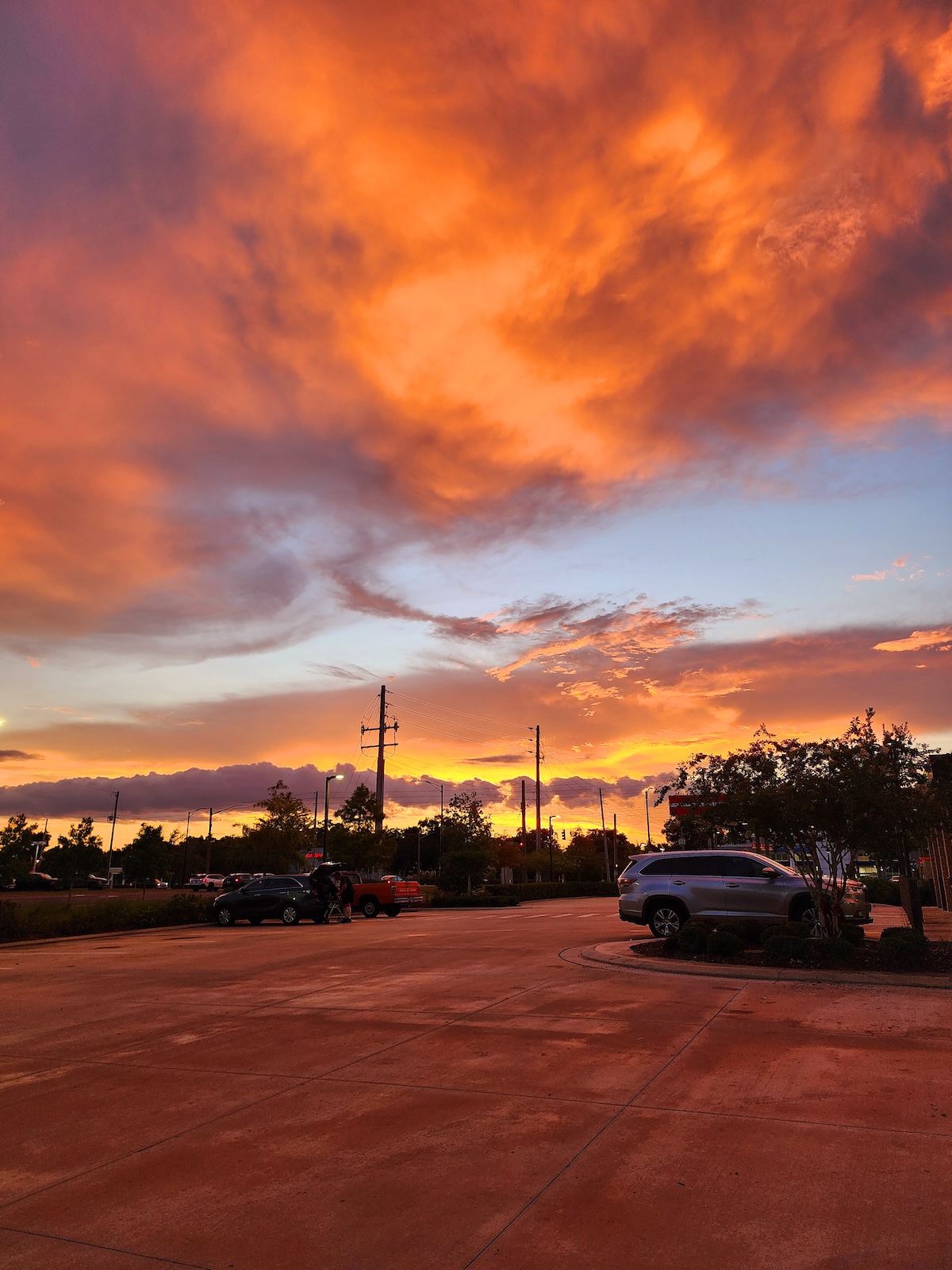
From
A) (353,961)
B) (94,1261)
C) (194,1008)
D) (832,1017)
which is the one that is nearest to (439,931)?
(353,961)

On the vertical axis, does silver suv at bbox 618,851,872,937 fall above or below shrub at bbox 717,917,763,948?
above

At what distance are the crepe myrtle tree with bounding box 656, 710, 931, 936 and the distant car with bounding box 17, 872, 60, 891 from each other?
8743 centimetres

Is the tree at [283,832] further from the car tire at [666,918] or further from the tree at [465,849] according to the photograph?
the car tire at [666,918]

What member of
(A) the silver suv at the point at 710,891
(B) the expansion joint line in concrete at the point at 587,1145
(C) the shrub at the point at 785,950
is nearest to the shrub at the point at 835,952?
(C) the shrub at the point at 785,950

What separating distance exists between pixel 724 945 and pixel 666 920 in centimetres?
356

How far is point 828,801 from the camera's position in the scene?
14.1 m

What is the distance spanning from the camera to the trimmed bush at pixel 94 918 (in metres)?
23.4

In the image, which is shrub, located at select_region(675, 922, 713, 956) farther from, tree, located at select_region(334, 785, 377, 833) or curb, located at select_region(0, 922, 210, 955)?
tree, located at select_region(334, 785, 377, 833)

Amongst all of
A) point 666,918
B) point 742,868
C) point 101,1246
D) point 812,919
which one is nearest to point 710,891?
point 742,868

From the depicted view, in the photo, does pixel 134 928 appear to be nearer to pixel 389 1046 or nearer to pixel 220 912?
pixel 220 912

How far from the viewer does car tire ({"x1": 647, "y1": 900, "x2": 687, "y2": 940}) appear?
704 inches

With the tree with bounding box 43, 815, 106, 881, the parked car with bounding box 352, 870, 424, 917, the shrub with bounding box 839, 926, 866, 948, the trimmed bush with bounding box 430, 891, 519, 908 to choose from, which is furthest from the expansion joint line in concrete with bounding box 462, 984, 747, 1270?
the tree with bounding box 43, 815, 106, 881

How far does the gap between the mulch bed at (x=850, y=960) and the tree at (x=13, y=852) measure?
75.3 ft

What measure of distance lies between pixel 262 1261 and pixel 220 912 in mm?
26595
